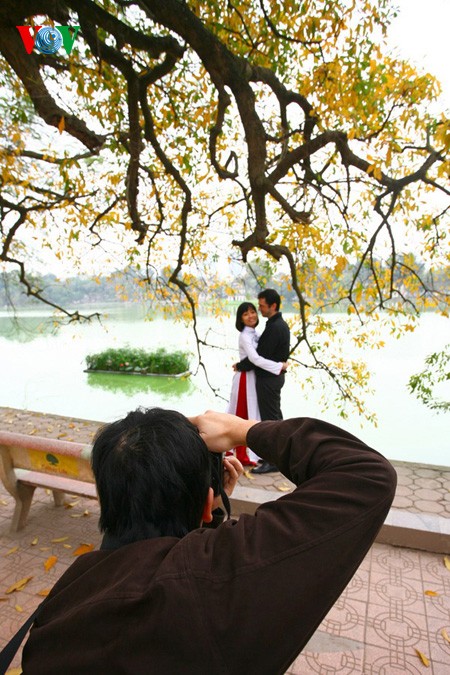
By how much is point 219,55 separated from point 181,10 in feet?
1.04

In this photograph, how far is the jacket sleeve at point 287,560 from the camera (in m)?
0.60

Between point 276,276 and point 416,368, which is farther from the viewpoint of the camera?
point 416,368

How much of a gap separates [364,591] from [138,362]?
967cm

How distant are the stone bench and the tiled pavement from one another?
28 centimetres

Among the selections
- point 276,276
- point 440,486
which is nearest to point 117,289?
point 276,276

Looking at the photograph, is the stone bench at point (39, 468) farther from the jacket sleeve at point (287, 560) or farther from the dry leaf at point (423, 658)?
the jacket sleeve at point (287, 560)

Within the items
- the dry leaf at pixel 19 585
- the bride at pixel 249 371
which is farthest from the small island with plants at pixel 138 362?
the dry leaf at pixel 19 585

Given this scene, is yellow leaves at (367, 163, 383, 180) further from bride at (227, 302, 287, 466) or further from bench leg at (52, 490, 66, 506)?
bench leg at (52, 490, 66, 506)

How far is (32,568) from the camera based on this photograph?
8.39ft

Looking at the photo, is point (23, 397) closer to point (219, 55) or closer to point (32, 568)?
point (32, 568)

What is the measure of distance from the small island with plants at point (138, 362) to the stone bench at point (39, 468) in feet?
25.6

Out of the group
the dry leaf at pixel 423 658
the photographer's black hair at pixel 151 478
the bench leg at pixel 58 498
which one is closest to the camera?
the photographer's black hair at pixel 151 478

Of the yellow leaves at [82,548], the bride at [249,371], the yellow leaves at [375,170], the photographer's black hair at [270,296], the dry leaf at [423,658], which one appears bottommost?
the yellow leaves at [82,548]

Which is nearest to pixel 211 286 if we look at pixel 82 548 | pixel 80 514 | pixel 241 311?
pixel 241 311
